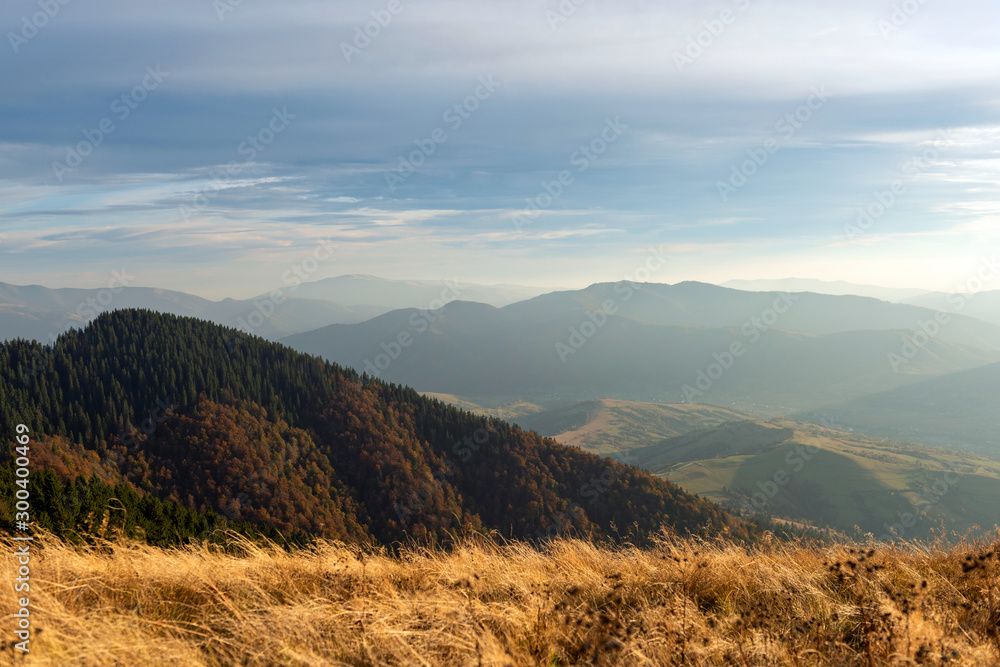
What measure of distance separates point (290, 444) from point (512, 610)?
5202 inches

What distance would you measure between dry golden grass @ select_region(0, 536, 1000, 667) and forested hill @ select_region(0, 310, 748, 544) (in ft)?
310

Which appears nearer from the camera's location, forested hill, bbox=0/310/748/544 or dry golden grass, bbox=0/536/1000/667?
dry golden grass, bbox=0/536/1000/667

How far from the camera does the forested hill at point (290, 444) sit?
10244 cm

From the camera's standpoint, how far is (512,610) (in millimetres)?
6074

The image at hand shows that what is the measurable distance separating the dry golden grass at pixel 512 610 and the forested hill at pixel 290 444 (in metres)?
94.4

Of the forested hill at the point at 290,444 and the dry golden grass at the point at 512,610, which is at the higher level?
the dry golden grass at the point at 512,610

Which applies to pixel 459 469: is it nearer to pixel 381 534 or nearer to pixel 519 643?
pixel 381 534

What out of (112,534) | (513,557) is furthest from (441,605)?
(112,534)

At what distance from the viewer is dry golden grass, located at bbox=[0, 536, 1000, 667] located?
16.9ft

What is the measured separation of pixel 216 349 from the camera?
143125mm

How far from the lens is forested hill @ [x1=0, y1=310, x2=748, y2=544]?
336ft

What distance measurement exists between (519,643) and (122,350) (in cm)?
16586

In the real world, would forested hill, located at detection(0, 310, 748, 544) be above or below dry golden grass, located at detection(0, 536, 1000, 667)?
below

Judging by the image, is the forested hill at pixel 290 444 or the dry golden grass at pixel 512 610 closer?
the dry golden grass at pixel 512 610
